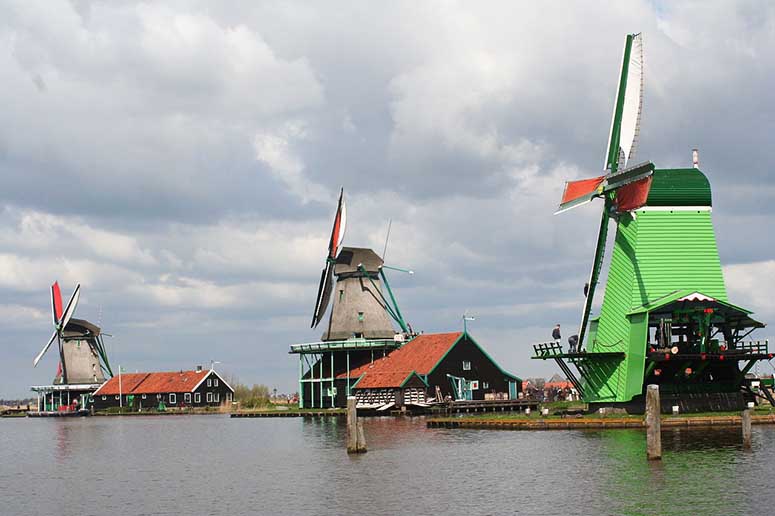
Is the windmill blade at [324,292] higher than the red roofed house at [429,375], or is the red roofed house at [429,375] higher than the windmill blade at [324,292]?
the windmill blade at [324,292]

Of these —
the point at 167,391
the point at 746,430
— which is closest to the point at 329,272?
the point at 167,391

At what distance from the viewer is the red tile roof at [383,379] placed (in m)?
65.8

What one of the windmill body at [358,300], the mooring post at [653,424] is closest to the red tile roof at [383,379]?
the windmill body at [358,300]

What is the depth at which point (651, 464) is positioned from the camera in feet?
97.5

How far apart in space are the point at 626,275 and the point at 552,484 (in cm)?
2009

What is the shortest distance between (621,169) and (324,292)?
107 feet

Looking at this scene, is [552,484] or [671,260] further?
[671,260]

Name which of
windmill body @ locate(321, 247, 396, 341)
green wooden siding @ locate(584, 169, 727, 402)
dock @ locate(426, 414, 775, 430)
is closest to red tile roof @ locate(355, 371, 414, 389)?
windmill body @ locate(321, 247, 396, 341)

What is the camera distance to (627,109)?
4744 centimetres

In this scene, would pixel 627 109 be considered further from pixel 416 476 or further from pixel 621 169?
pixel 416 476

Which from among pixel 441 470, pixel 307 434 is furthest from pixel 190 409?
pixel 441 470

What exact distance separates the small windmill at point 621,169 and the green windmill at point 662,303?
0.05m

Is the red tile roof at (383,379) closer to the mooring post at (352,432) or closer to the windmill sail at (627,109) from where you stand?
the windmill sail at (627,109)

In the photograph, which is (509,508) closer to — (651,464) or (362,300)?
(651,464)
